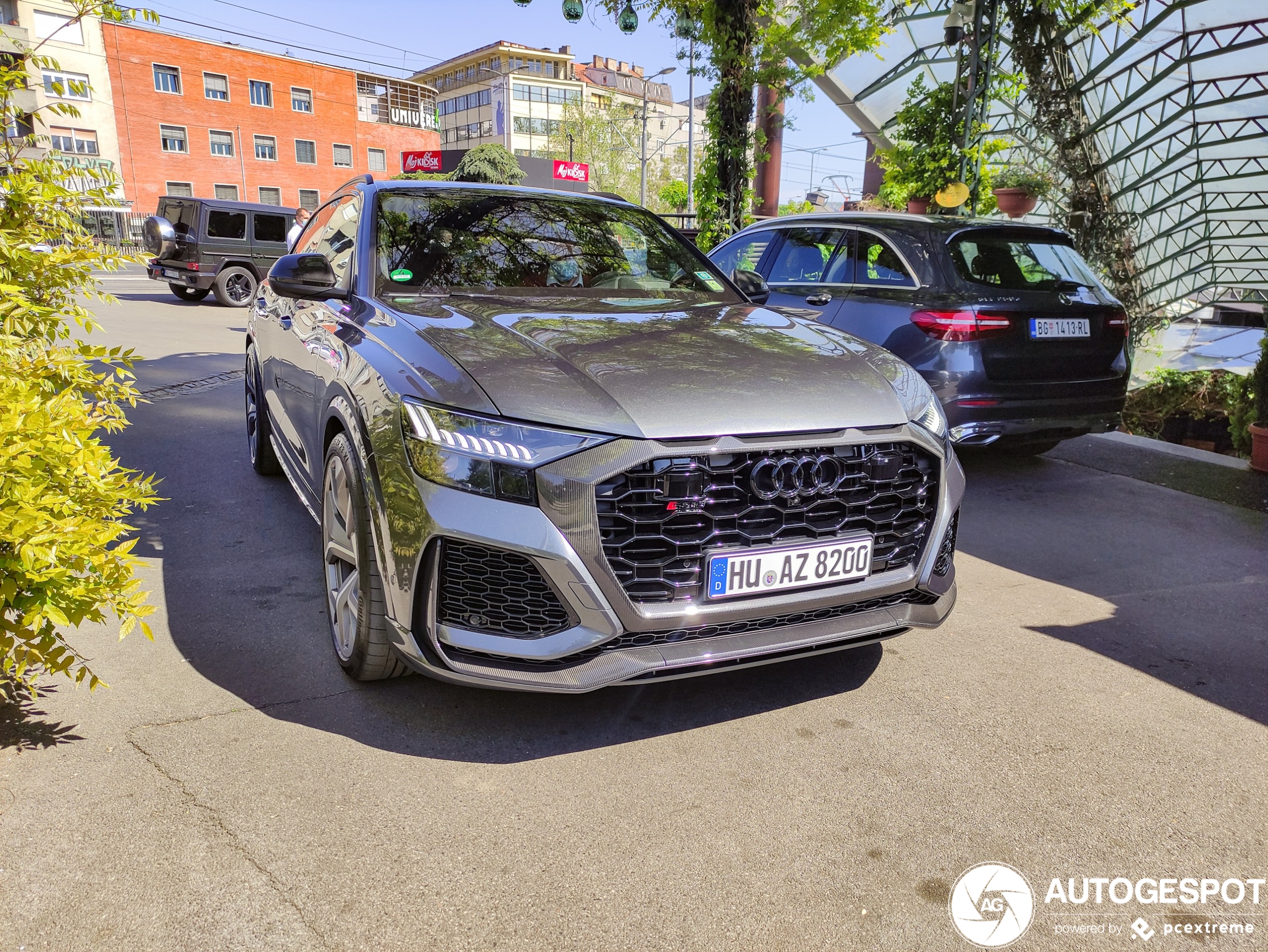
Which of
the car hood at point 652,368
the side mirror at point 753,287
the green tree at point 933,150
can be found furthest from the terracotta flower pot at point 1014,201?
the car hood at point 652,368

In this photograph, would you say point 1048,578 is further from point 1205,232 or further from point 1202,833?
point 1205,232

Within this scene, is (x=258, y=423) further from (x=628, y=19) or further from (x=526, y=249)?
(x=628, y=19)

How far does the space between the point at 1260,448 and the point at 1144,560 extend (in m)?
2.41

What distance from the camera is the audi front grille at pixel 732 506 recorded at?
7.49 ft

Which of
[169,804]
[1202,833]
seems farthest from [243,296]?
[1202,833]

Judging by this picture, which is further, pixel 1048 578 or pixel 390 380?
pixel 1048 578

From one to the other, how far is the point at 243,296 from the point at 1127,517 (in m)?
16.3

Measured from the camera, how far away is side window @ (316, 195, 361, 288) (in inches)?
138

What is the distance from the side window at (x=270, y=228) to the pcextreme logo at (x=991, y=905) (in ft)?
58.4

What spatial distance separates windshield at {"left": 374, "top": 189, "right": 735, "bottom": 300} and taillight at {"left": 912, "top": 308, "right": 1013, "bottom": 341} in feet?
5.62

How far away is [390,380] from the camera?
2547 millimetres

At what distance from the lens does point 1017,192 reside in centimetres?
1153

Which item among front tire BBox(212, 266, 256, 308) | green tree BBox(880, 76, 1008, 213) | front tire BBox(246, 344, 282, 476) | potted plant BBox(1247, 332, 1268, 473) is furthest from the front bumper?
front tire BBox(212, 266, 256, 308)

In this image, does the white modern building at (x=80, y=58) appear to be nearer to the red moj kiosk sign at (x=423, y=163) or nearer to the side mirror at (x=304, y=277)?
the red moj kiosk sign at (x=423, y=163)
